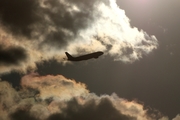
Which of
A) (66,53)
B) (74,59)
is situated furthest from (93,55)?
(66,53)

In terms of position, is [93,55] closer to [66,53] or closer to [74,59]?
[74,59]

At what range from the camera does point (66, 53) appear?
18400 centimetres

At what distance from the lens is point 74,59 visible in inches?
6777

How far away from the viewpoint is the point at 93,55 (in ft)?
534

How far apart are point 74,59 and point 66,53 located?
14.0 metres

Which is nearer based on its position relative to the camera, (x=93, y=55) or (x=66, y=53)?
(x=93, y=55)

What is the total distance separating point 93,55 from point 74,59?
50.9 ft

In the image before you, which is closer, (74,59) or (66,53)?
(74,59)
